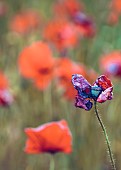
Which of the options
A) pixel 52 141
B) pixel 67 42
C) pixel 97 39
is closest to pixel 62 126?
pixel 52 141

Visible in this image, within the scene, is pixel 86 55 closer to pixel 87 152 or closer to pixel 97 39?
pixel 97 39

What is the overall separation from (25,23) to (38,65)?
105cm

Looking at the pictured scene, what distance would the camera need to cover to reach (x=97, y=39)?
8.16ft

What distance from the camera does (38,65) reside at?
70.4 inches

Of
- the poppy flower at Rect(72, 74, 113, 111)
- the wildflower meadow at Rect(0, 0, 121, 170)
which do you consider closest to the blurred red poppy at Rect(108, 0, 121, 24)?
the wildflower meadow at Rect(0, 0, 121, 170)

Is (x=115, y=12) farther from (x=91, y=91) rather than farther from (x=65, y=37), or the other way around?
(x=91, y=91)

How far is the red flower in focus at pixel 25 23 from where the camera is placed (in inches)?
108

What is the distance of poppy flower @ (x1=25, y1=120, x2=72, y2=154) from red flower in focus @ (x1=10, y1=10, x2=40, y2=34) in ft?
5.30

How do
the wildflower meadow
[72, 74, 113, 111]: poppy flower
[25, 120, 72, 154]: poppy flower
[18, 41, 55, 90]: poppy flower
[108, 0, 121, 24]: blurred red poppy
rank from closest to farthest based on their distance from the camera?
1. [72, 74, 113, 111]: poppy flower
2. [25, 120, 72, 154]: poppy flower
3. the wildflower meadow
4. [18, 41, 55, 90]: poppy flower
5. [108, 0, 121, 24]: blurred red poppy

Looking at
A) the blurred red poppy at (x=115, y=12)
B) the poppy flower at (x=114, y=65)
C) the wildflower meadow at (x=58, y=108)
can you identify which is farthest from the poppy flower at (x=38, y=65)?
the blurred red poppy at (x=115, y=12)

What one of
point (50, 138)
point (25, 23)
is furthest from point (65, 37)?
point (50, 138)

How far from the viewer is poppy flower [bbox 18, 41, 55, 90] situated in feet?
5.73

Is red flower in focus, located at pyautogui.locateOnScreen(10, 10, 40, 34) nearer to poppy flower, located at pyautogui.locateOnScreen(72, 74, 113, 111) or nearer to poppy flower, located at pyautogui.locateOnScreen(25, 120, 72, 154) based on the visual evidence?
poppy flower, located at pyautogui.locateOnScreen(25, 120, 72, 154)

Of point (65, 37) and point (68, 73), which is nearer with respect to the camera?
point (68, 73)
